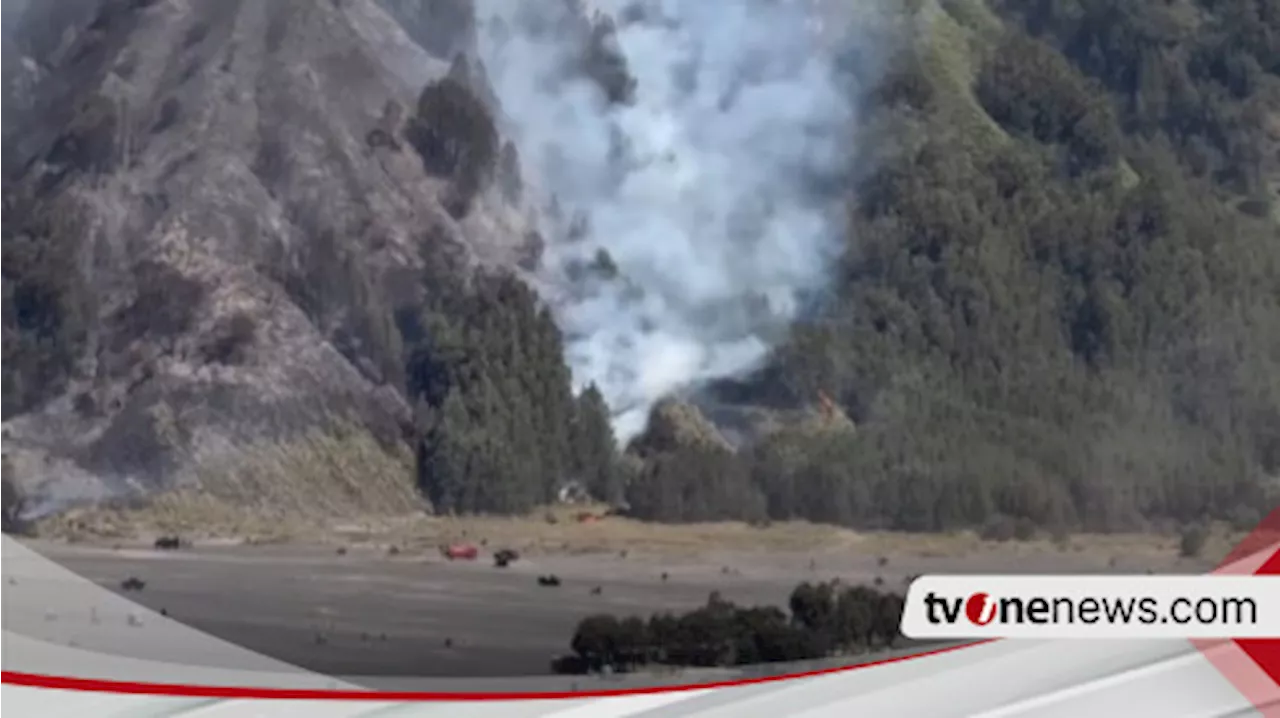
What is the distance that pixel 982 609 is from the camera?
148 cm

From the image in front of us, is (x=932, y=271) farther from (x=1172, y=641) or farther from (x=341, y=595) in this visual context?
(x=341, y=595)

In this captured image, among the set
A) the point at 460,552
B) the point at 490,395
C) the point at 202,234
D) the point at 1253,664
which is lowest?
the point at 1253,664

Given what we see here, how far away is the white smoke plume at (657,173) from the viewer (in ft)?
4.79

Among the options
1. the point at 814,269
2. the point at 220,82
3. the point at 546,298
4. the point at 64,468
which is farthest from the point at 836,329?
the point at 64,468

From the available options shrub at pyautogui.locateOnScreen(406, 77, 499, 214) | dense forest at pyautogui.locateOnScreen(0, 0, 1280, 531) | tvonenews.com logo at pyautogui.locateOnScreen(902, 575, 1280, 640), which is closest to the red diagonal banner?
tvonenews.com logo at pyautogui.locateOnScreen(902, 575, 1280, 640)

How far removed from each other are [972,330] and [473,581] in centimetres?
51

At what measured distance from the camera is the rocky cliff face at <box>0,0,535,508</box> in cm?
145

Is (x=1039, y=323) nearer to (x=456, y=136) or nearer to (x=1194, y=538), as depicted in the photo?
(x=1194, y=538)

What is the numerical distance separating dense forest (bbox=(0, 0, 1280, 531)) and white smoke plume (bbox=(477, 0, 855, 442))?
0.03 meters

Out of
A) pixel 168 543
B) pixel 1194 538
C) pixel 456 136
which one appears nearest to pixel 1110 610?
pixel 1194 538

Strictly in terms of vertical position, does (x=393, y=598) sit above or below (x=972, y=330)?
below

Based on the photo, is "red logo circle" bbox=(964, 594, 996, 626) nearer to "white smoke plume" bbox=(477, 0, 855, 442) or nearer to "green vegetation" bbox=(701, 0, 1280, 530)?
"green vegetation" bbox=(701, 0, 1280, 530)

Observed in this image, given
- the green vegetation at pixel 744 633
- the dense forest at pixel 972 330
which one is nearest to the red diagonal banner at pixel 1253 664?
the dense forest at pixel 972 330

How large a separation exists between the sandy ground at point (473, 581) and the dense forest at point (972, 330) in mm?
33
